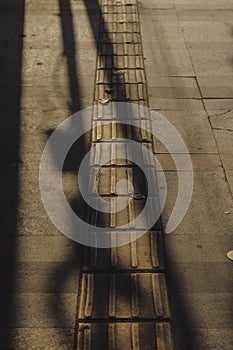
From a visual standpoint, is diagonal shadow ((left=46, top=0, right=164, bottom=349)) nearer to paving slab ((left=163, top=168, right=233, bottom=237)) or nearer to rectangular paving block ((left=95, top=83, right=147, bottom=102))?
rectangular paving block ((left=95, top=83, right=147, bottom=102))

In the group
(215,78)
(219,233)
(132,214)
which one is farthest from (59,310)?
(215,78)

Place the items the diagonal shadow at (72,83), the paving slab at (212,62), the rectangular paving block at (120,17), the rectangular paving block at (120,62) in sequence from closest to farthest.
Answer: the diagonal shadow at (72,83) → the paving slab at (212,62) → the rectangular paving block at (120,62) → the rectangular paving block at (120,17)

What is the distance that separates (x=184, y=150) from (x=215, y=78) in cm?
198

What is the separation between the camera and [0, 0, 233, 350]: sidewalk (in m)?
3.95

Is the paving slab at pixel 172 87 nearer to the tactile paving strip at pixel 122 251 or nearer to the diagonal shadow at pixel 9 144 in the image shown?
the tactile paving strip at pixel 122 251

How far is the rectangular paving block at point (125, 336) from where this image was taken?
3766 mm

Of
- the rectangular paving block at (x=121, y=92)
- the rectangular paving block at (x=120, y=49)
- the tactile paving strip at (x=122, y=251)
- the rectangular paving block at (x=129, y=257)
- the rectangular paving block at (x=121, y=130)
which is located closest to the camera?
the tactile paving strip at (x=122, y=251)

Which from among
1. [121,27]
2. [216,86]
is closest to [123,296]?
[216,86]

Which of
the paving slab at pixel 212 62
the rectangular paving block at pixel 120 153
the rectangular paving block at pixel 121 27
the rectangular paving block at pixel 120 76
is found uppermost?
the rectangular paving block at pixel 121 27

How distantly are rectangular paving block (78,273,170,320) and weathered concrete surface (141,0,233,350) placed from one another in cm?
13

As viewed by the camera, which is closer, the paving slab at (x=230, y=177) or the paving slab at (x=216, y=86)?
the paving slab at (x=230, y=177)

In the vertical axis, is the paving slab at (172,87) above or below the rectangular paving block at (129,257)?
above

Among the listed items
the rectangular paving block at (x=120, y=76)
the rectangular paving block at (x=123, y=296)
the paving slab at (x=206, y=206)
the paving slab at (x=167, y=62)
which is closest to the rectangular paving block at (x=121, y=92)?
the rectangular paving block at (x=120, y=76)

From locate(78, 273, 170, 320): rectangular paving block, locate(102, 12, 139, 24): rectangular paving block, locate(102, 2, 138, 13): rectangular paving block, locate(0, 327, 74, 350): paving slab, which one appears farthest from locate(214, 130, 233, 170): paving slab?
locate(102, 2, 138, 13): rectangular paving block
